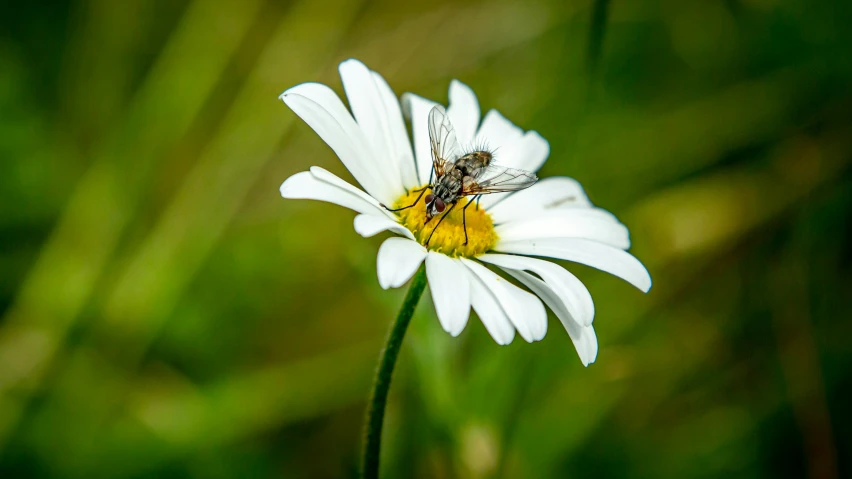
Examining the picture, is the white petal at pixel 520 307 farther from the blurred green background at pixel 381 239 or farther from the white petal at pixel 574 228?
the blurred green background at pixel 381 239

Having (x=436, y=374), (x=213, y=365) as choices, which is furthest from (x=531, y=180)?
(x=213, y=365)

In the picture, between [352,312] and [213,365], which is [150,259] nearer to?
[213,365]

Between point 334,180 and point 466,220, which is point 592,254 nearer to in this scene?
point 466,220

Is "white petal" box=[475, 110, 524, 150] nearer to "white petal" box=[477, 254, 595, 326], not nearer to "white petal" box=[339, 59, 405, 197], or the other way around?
"white petal" box=[339, 59, 405, 197]

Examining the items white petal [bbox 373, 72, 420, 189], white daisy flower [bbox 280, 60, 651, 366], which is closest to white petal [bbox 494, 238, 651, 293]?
white daisy flower [bbox 280, 60, 651, 366]

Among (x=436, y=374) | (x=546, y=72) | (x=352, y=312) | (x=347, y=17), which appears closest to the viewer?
(x=436, y=374)

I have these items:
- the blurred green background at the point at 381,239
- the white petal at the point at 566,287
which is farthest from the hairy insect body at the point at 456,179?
the blurred green background at the point at 381,239

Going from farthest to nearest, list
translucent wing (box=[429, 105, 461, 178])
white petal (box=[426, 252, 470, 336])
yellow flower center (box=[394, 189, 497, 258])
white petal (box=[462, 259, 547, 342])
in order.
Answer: translucent wing (box=[429, 105, 461, 178]) < yellow flower center (box=[394, 189, 497, 258]) < white petal (box=[462, 259, 547, 342]) < white petal (box=[426, 252, 470, 336])
